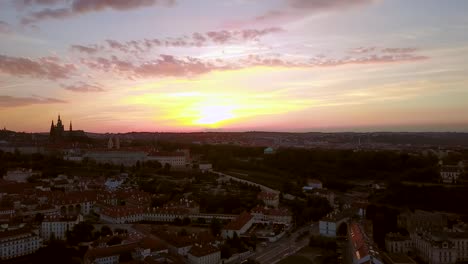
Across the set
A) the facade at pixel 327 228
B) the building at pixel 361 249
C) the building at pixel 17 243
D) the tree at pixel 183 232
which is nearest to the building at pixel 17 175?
the building at pixel 17 243

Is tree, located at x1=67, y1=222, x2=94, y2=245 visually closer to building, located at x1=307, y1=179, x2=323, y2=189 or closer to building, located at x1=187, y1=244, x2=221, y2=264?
building, located at x1=187, y1=244, x2=221, y2=264

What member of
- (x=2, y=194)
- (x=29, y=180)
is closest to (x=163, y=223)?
(x=2, y=194)

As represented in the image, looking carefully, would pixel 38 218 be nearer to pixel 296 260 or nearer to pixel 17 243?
pixel 17 243

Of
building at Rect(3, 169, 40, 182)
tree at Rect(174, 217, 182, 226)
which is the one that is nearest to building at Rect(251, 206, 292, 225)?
tree at Rect(174, 217, 182, 226)

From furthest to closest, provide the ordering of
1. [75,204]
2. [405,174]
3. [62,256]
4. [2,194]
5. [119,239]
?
1. [405,174]
2. [2,194]
3. [75,204]
4. [119,239]
5. [62,256]

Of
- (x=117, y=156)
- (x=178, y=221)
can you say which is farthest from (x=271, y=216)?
(x=117, y=156)

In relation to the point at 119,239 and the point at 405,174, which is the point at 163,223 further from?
the point at 405,174

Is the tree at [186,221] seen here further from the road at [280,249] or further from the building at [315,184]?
the building at [315,184]
